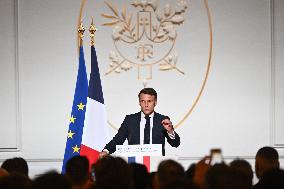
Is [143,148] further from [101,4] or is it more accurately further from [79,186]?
[101,4]

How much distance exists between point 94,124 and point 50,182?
11.4 ft

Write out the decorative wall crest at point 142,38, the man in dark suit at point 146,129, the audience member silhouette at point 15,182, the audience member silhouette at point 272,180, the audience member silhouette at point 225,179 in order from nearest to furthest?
the audience member silhouette at point 225,179 → the audience member silhouette at point 15,182 → the audience member silhouette at point 272,180 → the man in dark suit at point 146,129 → the decorative wall crest at point 142,38

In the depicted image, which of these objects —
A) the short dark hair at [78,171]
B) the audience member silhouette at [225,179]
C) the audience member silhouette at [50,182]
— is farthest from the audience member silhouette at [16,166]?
the audience member silhouette at [225,179]

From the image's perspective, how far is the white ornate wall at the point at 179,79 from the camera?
25.4 ft

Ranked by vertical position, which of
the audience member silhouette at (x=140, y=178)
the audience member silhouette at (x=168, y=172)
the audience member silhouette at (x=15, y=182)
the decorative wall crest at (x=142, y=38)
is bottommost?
the audience member silhouette at (x=140, y=178)

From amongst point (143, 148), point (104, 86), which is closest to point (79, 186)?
point (143, 148)

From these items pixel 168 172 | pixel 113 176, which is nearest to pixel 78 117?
pixel 168 172

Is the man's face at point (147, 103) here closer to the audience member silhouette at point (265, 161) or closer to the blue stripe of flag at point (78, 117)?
the blue stripe of flag at point (78, 117)

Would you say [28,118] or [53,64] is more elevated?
[53,64]

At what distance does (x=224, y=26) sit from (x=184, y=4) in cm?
58

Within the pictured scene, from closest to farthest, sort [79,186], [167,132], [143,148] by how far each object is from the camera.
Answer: [79,186] → [143,148] → [167,132]

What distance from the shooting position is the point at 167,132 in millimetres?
5672

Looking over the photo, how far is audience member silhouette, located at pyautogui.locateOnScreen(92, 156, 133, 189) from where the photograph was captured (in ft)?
→ 9.32

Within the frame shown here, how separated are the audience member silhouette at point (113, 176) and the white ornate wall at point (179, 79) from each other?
4.78 metres
